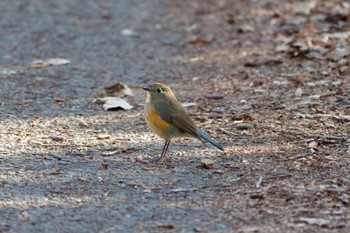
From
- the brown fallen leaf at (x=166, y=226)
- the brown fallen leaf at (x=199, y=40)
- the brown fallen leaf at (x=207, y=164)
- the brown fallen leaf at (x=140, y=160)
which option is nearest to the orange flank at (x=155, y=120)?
the brown fallen leaf at (x=140, y=160)

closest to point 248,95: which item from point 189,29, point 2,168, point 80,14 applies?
point 2,168

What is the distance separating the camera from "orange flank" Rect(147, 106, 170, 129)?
5.96 metres

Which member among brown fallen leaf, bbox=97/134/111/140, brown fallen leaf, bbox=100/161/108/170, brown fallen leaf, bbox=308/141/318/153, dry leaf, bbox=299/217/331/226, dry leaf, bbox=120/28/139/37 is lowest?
dry leaf, bbox=120/28/139/37

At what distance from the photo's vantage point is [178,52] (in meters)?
10.2

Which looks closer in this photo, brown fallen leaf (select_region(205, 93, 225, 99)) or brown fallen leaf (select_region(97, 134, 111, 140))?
brown fallen leaf (select_region(97, 134, 111, 140))

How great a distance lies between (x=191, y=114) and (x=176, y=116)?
136 centimetres

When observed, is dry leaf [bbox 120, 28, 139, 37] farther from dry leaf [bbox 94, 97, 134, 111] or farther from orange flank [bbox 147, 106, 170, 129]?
orange flank [bbox 147, 106, 170, 129]

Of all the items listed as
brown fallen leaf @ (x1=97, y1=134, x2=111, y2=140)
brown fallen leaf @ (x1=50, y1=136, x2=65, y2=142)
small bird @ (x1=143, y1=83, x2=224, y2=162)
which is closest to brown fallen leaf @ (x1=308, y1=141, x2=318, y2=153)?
small bird @ (x1=143, y1=83, x2=224, y2=162)

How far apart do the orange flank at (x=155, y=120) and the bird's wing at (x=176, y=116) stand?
3 centimetres

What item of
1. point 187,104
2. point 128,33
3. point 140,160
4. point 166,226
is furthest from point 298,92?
point 128,33

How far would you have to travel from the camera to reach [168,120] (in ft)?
19.5

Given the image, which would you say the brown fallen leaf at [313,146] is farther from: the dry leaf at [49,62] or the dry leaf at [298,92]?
the dry leaf at [49,62]

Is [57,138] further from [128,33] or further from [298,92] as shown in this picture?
[128,33]

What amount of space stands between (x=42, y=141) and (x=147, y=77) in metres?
2.77
